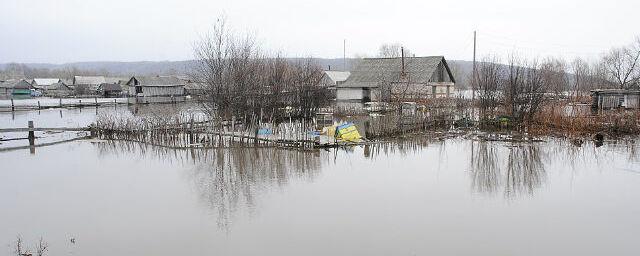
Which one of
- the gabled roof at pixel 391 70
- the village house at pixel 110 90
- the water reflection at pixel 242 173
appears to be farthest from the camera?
the village house at pixel 110 90

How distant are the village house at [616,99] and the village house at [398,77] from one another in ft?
37.2

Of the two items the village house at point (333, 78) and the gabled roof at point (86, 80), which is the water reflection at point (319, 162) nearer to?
the village house at point (333, 78)

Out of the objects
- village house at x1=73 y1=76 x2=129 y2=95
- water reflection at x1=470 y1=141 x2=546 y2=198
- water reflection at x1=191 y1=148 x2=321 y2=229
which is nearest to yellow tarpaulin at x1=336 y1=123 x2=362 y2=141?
water reflection at x1=191 y1=148 x2=321 y2=229

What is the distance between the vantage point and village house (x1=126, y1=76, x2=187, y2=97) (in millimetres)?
52438

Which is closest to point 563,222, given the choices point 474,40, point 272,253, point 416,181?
point 416,181

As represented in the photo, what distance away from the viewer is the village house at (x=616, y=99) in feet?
83.9

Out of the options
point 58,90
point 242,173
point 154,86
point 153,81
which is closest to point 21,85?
point 58,90

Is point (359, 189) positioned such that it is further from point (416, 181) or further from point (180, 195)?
point (180, 195)

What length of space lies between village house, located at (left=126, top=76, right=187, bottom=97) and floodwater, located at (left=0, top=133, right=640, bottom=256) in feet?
126

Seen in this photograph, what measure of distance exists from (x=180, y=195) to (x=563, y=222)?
7.37 metres

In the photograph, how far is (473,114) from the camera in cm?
2392

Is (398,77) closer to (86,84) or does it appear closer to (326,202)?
(326,202)

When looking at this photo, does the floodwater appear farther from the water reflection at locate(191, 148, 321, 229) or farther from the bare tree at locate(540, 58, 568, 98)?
the bare tree at locate(540, 58, 568, 98)

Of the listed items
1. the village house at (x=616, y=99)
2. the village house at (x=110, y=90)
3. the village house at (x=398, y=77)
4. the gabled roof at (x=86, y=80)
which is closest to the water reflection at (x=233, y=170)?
the village house at (x=616, y=99)
